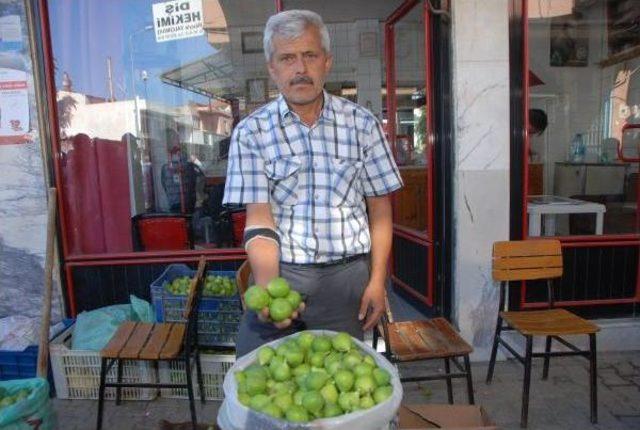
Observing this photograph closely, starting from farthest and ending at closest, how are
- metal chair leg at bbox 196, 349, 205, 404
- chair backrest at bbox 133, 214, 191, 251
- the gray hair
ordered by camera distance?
chair backrest at bbox 133, 214, 191, 251 → metal chair leg at bbox 196, 349, 205, 404 → the gray hair

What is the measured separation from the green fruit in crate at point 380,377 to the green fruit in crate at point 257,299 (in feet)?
1.44

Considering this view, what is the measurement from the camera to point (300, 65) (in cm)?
186

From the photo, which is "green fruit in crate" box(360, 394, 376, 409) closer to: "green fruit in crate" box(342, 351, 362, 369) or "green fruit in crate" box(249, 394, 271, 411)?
"green fruit in crate" box(342, 351, 362, 369)

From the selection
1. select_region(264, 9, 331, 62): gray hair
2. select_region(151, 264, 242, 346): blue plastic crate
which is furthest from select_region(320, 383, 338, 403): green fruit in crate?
select_region(151, 264, 242, 346): blue plastic crate

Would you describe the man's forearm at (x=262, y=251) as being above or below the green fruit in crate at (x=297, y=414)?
above

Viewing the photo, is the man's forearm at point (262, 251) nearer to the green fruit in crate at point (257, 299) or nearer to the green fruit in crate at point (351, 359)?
the green fruit in crate at point (257, 299)

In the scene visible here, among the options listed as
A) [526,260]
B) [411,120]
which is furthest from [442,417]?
[411,120]

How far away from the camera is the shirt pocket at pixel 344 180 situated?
1.97 meters

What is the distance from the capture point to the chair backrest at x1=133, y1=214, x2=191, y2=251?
4117 mm

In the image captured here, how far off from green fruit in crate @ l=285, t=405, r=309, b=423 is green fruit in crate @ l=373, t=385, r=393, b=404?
22 centimetres

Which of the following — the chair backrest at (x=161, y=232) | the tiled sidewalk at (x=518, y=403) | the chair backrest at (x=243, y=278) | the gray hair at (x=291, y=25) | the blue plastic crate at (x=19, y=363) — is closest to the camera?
the gray hair at (x=291, y=25)

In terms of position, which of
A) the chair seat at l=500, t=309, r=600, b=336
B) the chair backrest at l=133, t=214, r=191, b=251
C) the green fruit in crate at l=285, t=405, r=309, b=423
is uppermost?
the chair backrest at l=133, t=214, r=191, b=251

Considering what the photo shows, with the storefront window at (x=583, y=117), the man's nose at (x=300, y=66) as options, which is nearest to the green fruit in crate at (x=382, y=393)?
the man's nose at (x=300, y=66)

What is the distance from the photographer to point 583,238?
13.1ft
